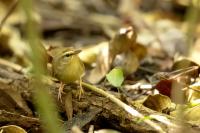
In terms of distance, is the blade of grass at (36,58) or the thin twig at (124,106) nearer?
the blade of grass at (36,58)

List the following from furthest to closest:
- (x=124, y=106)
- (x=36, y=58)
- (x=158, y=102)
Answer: (x=158, y=102) < (x=124, y=106) < (x=36, y=58)

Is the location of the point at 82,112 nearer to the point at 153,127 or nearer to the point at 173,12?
the point at 153,127

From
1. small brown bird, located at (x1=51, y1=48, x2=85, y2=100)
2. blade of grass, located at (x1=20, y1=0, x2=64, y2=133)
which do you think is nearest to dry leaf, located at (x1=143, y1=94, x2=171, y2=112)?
small brown bird, located at (x1=51, y1=48, x2=85, y2=100)

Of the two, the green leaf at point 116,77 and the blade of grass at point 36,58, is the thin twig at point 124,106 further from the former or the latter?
the blade of grass at point 36,58

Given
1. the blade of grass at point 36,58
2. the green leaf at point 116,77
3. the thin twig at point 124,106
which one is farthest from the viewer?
the green leaf at point 116,77

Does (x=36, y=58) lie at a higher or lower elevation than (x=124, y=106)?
higher

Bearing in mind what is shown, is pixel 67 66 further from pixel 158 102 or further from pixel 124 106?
pixel 158 102

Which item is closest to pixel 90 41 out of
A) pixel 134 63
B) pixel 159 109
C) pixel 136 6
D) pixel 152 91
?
pixel 136 6

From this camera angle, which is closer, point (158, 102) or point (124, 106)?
point (124, 106)

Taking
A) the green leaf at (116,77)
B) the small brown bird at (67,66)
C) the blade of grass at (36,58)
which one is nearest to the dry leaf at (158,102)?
the green leaf at (116,77)

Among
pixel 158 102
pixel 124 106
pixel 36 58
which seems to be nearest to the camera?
pixel 36 58

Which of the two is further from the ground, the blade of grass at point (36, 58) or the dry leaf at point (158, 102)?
the blade of grass at point (36, 58)

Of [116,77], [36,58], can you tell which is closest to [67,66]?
[116,77]

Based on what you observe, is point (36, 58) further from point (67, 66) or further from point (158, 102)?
point (158, 102)
